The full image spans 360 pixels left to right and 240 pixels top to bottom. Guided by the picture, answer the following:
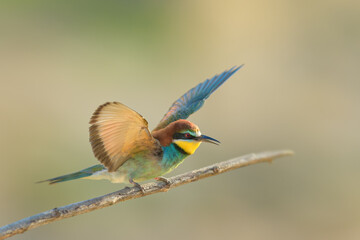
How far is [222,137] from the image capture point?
11.8ft

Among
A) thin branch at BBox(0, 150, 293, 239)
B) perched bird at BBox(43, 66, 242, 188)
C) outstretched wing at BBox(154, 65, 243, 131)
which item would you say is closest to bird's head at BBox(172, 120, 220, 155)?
perched bird at BBox(43, 66, 242, 188)

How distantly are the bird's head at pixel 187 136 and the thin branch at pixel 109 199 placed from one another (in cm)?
11

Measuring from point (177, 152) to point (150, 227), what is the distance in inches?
63.1

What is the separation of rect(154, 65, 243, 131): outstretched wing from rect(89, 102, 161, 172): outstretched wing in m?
0.36

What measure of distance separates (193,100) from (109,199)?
0.75 meters

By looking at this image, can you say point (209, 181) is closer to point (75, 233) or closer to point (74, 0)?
point (75, 233)

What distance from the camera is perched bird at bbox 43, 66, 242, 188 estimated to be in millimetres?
1331

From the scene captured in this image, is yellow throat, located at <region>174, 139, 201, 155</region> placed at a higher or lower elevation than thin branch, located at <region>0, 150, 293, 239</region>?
higher

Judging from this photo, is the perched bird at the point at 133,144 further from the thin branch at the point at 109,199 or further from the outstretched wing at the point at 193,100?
the outstretched wing at the point at 193,100

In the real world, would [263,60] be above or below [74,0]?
above

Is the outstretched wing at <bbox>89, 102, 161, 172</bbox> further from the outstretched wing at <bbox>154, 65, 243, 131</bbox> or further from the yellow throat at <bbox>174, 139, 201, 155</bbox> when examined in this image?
the outstretched wing at <bbox>154, 65, 243, 131</bbox>

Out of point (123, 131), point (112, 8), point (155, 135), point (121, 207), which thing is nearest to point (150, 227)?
point (121, 207)

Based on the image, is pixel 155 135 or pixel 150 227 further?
pixel 150 227

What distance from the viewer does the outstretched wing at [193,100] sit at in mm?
1882
